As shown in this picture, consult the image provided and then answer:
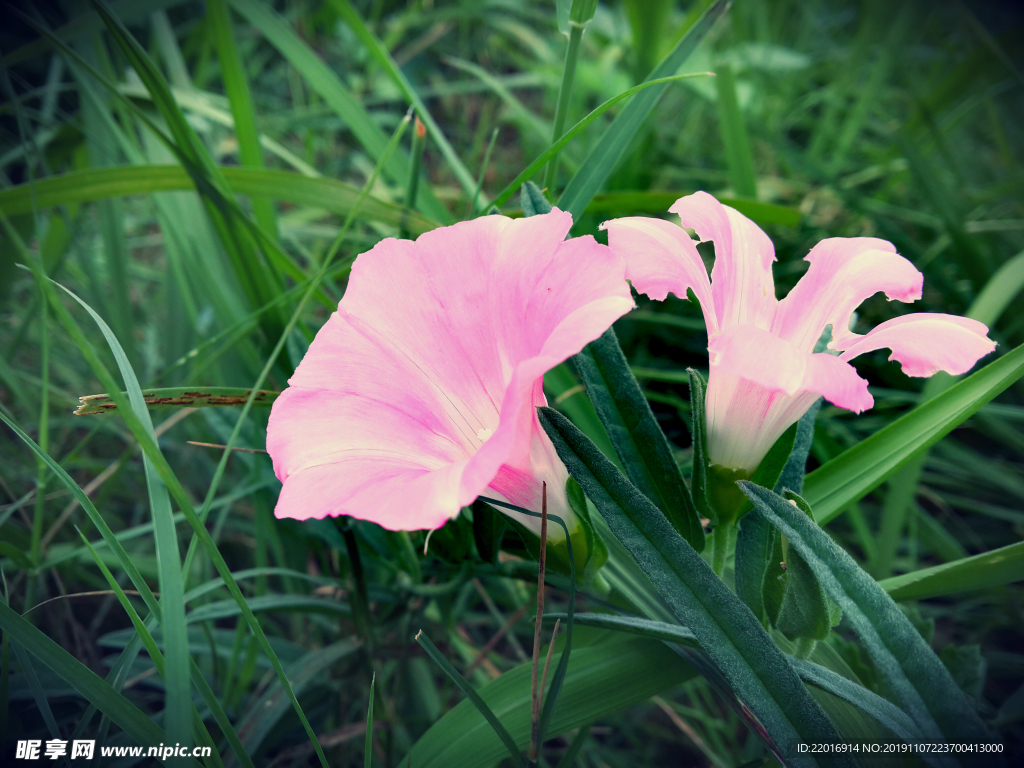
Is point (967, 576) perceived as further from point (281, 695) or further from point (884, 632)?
point (281, 695)

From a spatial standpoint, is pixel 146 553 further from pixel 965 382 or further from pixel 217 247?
pixel 965 382

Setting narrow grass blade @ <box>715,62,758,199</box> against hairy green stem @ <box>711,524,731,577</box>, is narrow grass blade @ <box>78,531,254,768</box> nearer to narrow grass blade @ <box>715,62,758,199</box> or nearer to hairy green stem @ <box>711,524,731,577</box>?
hairy green stem @ <box>711,524,731,577</box>

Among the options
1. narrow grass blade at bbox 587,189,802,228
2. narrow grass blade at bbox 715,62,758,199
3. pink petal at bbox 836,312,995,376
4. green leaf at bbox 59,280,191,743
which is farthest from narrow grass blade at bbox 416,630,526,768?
narrow grass blade at bbox 715,62,758,199

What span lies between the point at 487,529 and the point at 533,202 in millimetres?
363

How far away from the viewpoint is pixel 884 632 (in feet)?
1.63

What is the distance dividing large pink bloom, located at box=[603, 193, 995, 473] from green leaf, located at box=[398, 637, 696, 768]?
227 millimetres

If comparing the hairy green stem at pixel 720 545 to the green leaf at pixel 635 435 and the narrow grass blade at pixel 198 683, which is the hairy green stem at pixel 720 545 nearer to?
the green leaf at pixel 635 435

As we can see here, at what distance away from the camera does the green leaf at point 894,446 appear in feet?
2.09

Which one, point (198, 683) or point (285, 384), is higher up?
point (285, 384)

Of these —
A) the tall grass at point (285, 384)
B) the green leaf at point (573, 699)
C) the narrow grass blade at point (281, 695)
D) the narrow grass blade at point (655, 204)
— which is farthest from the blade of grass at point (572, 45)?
the narrow grass blade at point (281, 695)

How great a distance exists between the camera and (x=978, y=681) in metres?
0.64

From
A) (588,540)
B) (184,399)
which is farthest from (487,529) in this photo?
(184,399)

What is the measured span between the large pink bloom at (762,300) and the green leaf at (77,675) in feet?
1.80

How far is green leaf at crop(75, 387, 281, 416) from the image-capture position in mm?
619
